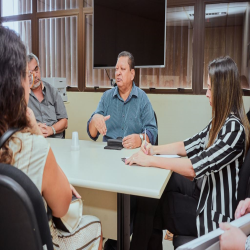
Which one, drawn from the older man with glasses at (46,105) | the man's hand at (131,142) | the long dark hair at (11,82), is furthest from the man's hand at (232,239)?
the older man with glasses at (46,105)

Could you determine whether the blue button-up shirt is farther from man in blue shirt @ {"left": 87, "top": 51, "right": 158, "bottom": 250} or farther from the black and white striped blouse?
the black and white striped blouse

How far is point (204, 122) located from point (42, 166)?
2915mm

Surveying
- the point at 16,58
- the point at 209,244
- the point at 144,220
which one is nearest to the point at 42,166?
the point at 16,58

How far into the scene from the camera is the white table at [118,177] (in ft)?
3.92

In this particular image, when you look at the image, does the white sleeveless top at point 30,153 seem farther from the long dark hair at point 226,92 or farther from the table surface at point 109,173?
the long dark hair at point 226,92

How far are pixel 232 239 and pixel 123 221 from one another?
1.94ft

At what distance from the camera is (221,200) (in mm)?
1344

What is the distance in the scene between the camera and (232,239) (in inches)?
36.1

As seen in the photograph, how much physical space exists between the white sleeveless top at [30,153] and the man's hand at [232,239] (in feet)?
2.04

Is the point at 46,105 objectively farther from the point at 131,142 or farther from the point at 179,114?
the point at 179,114

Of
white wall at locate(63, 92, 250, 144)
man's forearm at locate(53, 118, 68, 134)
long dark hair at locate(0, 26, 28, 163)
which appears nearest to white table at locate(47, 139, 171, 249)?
long dark hair at locate(0, 26, 28, 163)

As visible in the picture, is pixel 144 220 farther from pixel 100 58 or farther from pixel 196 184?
pixel 100 58

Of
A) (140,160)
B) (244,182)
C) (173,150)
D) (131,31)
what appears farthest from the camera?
(131,31)

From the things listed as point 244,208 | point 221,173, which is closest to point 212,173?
point 221,173
